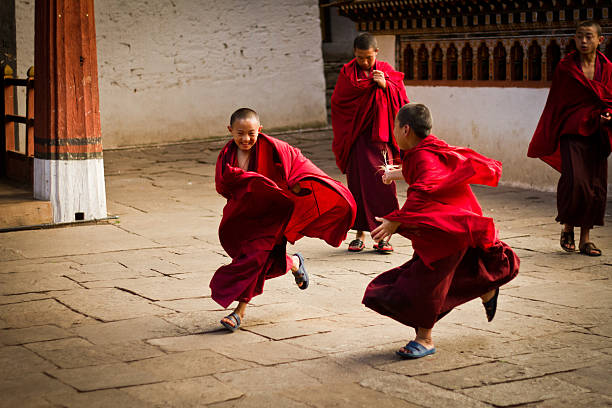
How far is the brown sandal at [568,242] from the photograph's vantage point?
247 inches

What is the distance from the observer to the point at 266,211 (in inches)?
181

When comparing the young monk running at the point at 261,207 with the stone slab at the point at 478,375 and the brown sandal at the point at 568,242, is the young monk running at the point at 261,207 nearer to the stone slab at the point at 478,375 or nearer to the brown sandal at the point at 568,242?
the stone slab at the point at 478,375

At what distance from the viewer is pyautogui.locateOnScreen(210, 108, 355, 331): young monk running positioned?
4500mm

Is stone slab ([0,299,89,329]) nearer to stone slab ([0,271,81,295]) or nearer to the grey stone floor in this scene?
the grey stone floor

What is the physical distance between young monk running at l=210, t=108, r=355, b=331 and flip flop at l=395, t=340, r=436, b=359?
919 millimetres

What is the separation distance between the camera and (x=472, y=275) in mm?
4074

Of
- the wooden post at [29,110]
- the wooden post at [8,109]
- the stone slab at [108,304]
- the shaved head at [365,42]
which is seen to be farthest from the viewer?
the wooden post at [8,109]

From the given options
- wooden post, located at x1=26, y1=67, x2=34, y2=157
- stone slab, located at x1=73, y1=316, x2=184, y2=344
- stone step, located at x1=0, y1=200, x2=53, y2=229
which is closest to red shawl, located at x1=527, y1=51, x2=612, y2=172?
stone slab, located at x1=73, y1=316, x2=184, y2=344

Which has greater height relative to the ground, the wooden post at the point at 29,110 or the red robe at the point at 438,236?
the wooden post at the point at 29,110

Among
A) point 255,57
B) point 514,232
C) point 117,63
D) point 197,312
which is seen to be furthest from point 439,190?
point 255,57

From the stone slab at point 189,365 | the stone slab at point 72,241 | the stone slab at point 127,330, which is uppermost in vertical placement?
the stone slab at point 72,241

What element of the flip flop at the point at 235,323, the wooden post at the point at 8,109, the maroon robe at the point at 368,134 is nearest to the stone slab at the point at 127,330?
the flip flop at the point at 235,323

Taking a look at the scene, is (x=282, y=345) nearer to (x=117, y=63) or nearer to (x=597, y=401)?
(x=597, y=401)

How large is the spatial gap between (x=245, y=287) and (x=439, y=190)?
3.81ft
